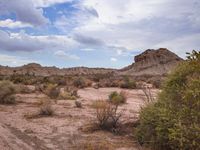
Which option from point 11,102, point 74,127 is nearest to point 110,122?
point 74,127

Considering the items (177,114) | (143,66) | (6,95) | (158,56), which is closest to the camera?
(177,114)

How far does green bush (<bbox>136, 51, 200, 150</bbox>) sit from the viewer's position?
9.15 meters

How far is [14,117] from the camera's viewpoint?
55.7 feet

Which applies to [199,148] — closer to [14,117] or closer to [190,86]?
[190,86]

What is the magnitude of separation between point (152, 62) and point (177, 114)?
108m

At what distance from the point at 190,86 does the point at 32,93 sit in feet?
68.4

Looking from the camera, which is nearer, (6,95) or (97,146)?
(97,146)

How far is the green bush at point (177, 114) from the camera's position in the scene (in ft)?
30.0

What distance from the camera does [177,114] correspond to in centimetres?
969

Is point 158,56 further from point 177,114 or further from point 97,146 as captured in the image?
point 177,114

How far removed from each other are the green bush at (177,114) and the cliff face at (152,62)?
9710 cm

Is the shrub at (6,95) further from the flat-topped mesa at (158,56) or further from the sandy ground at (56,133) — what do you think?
the flat-topped mesa at (158,56)

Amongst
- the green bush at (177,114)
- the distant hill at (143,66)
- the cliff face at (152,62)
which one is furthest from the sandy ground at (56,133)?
the cliff face at (152,62)

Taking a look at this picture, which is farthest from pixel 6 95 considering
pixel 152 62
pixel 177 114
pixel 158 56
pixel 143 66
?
pixel 158 56
